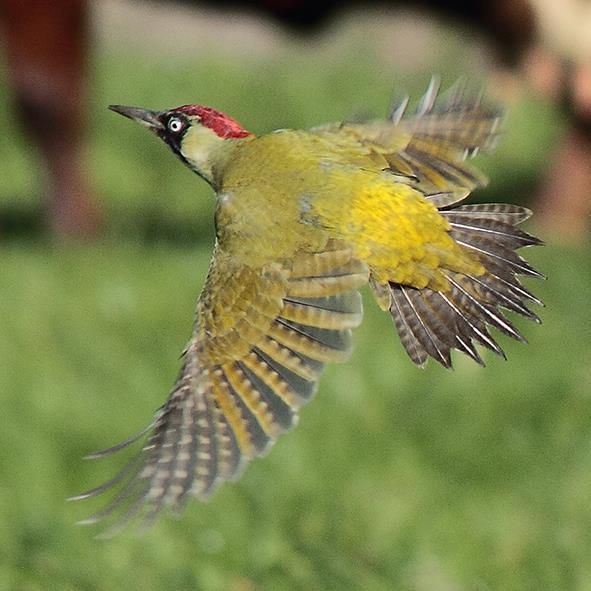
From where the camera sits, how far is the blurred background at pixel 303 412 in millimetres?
6352

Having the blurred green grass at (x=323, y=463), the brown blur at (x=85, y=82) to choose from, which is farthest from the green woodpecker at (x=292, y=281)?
the brown blur at (x=85, y=82)

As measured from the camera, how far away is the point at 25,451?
684 cm

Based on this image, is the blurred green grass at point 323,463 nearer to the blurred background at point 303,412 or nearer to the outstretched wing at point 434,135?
the blurred background at point 303,412

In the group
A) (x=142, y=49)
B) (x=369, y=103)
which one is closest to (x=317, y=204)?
(x=369, y=103)

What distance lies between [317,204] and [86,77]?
5627 millimetres

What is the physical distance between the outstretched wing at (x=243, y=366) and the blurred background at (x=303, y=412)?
1.61m

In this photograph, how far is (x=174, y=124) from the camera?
397 cm

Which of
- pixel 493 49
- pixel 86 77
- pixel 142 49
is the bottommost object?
pixel 142 49

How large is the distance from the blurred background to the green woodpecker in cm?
150

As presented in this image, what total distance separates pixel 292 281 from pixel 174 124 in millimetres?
464

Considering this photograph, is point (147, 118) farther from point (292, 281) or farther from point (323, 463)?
point (323, 463)

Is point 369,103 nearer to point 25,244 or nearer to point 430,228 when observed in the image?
point 25,244

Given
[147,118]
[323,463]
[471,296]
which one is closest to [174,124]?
[147,118]

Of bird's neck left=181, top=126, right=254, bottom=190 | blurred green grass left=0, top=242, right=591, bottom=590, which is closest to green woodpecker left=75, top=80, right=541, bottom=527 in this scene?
bird's neck left=181, top=126, right=254, bottom=190
